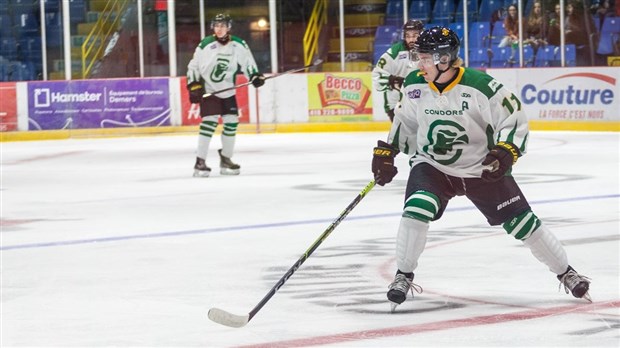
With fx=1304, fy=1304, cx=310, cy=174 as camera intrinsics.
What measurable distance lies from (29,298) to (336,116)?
1222cm

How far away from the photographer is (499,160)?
4348 mm

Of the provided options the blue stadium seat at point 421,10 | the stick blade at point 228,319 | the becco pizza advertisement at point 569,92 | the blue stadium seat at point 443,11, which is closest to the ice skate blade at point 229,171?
the becco pizza advertisement at point 569,92

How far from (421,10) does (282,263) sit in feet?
43.0

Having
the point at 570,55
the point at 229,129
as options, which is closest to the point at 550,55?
the point at 570,55

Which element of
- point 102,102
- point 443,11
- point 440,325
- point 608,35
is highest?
point 443,11

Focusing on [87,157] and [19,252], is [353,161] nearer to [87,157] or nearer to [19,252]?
[87,157]

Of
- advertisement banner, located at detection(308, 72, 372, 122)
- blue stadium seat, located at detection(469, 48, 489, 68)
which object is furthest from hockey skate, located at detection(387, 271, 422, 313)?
blue stadium seat, located at detection(469, 48, 489, 68)

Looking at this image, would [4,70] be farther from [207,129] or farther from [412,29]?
[412,29]

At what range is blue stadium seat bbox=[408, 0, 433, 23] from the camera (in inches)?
726

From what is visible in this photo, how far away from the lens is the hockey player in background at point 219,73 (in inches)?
431

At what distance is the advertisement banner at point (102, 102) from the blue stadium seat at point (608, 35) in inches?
221

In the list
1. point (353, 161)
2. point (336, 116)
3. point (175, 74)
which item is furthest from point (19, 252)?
point (175, 74)

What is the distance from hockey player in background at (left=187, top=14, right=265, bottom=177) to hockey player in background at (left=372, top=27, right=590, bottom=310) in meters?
6.38

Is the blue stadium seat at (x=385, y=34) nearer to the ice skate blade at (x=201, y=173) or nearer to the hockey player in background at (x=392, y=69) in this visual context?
the hockey player in background at (x=392, y=69)
